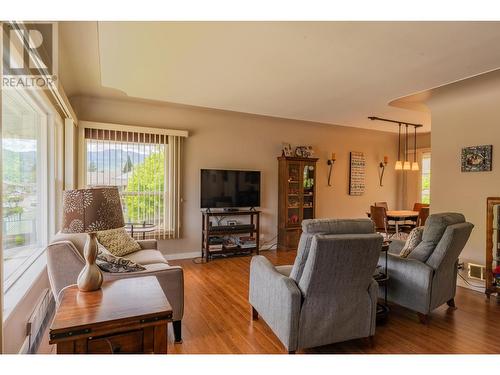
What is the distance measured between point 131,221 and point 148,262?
179 centimetres

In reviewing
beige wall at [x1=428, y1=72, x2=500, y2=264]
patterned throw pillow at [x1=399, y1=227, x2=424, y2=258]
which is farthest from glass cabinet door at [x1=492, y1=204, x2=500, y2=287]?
patterned throw pillow at [x1=399, y1=227, x2=424, y2=258]

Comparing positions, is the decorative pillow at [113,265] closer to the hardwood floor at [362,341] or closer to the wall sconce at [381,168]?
the hardwood floor at [362,341]

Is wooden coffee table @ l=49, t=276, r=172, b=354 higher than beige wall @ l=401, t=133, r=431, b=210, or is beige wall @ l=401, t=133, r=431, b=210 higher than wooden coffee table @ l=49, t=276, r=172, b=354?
beige wall @ l=401, t=133, r=431, b=210

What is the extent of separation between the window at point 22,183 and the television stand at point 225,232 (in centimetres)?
209

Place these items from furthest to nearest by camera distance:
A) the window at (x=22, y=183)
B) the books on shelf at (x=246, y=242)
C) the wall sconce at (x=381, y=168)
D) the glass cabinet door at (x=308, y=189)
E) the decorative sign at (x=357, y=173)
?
the wall sconce at (x=381, y=168) → the decorative sign at (x=357, y=173) → the glass cabinet door at (x=308, y=189) → the books on shelf at (x=246, y=242) → the window at (x=22, y=183)

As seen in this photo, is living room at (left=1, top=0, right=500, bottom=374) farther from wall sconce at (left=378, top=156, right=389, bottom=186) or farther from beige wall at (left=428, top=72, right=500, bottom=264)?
wall sconce at (left=378, top=156, right=389, bottom=186)

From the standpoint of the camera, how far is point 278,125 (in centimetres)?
538

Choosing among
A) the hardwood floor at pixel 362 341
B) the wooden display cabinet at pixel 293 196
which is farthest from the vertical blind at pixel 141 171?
the wooden display cabinet at pixel 293 196

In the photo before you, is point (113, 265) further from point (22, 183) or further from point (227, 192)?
point (227, 192)

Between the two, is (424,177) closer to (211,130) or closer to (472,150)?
(472,150)

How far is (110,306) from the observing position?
1479 millimetres

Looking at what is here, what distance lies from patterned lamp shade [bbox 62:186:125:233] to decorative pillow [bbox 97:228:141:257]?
129cm

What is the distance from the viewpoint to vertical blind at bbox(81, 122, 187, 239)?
3965mm

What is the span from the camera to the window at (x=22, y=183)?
6.84ft
